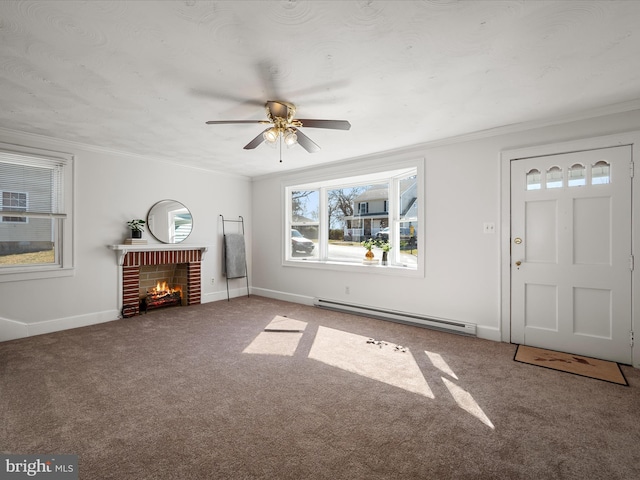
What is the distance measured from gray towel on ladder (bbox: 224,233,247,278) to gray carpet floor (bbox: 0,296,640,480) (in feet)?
7.39

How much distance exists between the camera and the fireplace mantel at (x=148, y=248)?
168 inches

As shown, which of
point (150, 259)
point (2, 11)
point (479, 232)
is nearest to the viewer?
point (2, 11)

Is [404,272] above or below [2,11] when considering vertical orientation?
below

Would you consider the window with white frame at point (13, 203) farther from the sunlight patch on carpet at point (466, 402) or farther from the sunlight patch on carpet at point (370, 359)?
the sunlight patch on carpet at point (466, 402)

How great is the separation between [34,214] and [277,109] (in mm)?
3370

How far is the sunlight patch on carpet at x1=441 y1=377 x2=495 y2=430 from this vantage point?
1981 mm

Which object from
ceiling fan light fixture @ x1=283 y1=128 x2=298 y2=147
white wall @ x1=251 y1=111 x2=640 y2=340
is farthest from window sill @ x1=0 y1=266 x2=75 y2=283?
white wall @ x1=251 y1=111 x2=640 y2=340

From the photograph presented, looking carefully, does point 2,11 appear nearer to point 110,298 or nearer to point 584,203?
point 110,298

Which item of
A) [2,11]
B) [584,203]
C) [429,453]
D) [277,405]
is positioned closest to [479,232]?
[584,203]

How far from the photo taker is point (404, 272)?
4168 millimetres

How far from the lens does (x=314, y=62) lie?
6.88ft

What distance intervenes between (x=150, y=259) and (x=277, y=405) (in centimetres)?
349

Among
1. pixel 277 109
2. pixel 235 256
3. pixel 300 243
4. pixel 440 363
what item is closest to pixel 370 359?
pixel 440 363

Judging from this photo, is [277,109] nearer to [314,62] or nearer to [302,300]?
[314,62]
